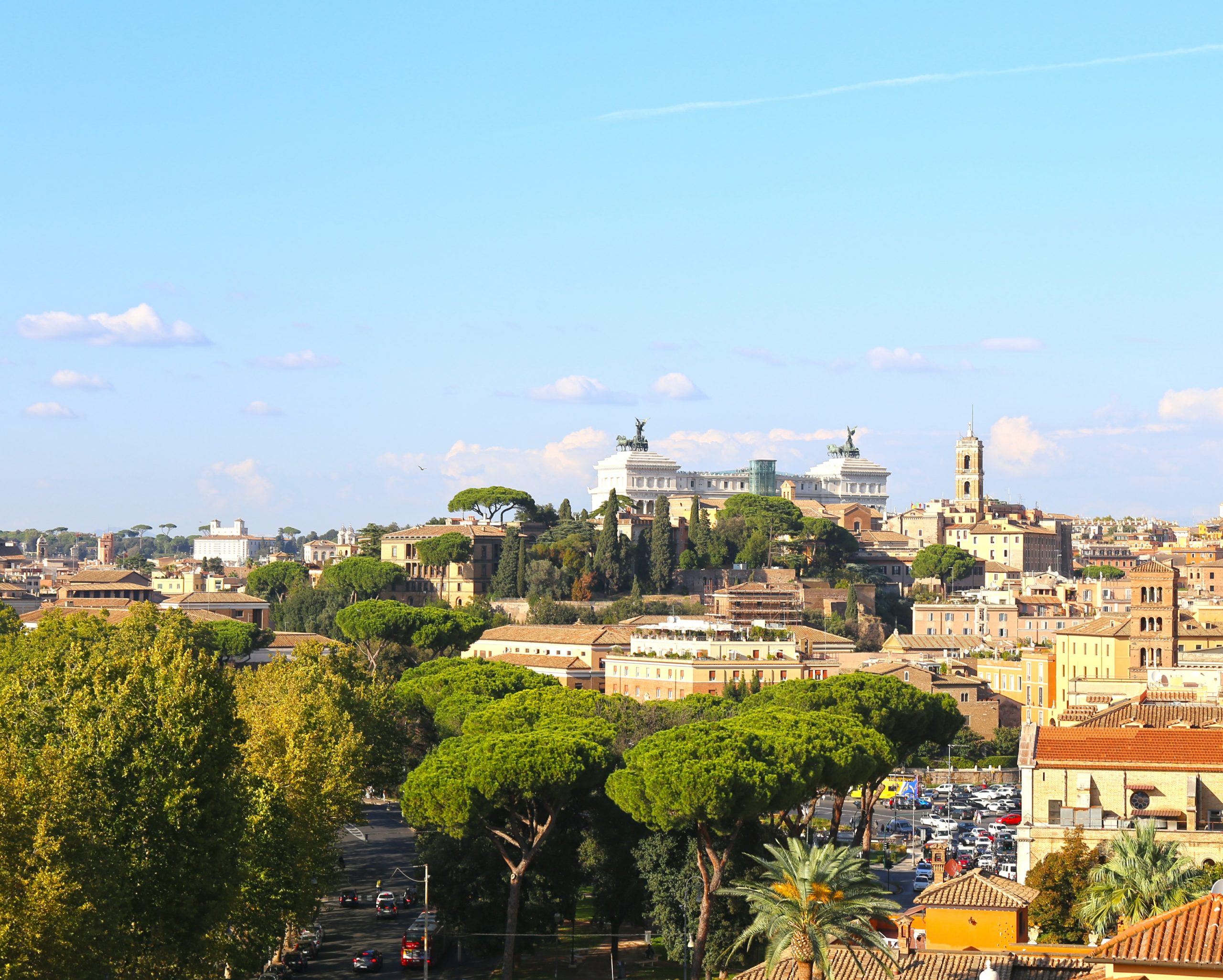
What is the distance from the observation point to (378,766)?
64.0 metres

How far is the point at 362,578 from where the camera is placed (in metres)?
138

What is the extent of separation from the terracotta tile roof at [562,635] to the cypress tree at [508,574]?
18418mm

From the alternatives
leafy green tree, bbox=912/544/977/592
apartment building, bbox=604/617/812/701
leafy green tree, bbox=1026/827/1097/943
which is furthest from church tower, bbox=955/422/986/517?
leafy green tree, bbox=1026/827/1097/943

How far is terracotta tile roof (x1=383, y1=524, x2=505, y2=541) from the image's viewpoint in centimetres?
14688

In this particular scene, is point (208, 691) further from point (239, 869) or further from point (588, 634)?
point (588, 634)

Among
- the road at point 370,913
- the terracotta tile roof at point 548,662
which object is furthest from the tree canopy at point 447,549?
the road at point 370,913

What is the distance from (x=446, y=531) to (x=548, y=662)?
45.4 m

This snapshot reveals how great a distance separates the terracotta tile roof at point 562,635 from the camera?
10525cm

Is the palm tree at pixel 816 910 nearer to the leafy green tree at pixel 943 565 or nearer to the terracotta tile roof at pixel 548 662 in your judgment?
the terracotta tile roof at pixel 548 662

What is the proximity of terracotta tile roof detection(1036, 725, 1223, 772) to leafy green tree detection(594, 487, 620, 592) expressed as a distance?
9140cm

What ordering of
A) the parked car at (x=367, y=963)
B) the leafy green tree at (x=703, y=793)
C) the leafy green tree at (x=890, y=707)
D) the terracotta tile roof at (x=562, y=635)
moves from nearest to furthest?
the parked car at (x=367, y=963) < the leafy green tree at (x=703, y=793) < the leafy green tree at (x=890, y=707) < the terracotta tile roof at (x=562, y=635)

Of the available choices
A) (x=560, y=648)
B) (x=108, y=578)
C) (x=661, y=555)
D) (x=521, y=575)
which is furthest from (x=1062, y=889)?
(x=108, y=578)

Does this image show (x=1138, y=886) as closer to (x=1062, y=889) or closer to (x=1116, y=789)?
(x=1062, y=889)

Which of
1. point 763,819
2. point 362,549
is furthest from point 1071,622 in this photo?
point 763,819
